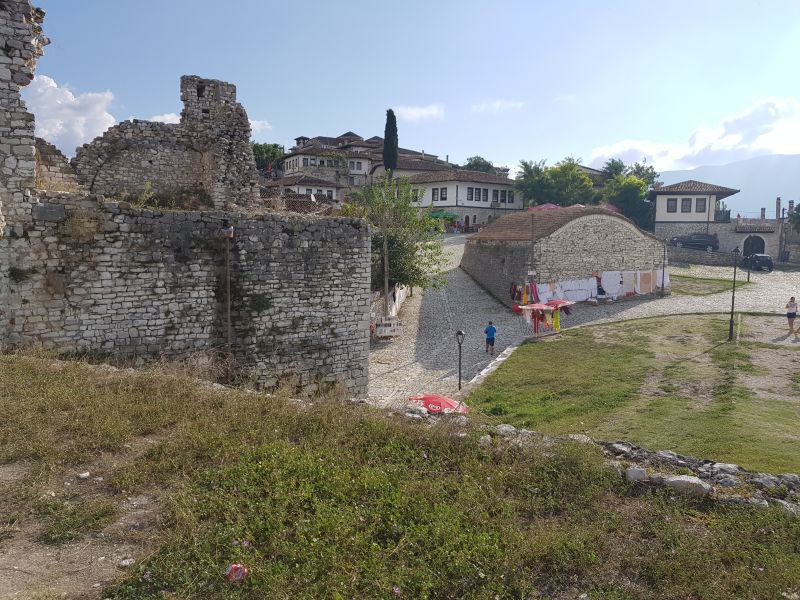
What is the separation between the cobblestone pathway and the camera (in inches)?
707

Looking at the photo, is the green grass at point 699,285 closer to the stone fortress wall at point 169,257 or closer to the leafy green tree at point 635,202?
the leafy green tree at point 635,202

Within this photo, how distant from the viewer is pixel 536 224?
2991 centimetres

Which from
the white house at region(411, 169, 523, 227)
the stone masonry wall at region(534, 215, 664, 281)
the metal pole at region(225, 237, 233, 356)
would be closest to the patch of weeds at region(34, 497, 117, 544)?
the metal pole at region(225, 237, 233, 356)

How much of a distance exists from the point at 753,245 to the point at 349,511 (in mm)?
54657

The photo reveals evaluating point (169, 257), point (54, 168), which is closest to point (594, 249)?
point (169, 257)

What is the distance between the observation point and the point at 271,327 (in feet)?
40.7

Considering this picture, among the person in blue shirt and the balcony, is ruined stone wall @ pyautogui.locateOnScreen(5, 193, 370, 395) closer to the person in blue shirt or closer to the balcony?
the person in blue shirt

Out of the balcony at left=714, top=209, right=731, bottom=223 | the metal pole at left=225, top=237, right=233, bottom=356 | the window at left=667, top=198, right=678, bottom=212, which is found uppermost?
the window at left=667, top=198, right=678, bottom=212

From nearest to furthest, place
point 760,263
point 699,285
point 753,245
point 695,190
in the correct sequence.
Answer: point 699,285, point 760,263, point 753,245, point 695,190

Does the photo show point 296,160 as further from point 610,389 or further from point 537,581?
point 537,581

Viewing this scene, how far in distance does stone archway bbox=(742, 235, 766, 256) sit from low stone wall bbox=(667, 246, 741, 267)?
6.40 metres

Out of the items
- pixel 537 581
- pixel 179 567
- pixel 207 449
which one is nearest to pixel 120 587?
pixel 179 567

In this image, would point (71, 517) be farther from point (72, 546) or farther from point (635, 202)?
point (635, 202)

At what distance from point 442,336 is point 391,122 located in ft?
122
